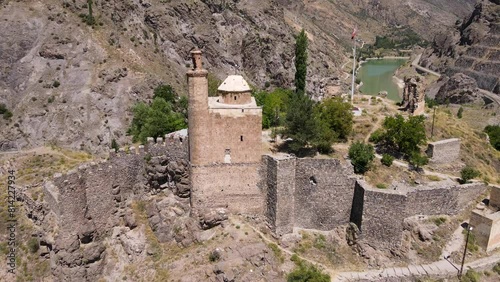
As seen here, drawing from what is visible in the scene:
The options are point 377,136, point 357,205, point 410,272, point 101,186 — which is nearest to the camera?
point 410,272

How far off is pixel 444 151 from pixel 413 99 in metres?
6.97

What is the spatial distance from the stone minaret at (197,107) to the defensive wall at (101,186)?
1.46 m

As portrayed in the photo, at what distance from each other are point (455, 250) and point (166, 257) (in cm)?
1645

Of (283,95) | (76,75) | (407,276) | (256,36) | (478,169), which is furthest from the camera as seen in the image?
(256,36)

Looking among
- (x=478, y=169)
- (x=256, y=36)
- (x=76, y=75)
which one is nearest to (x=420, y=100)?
(x=478, y=169)

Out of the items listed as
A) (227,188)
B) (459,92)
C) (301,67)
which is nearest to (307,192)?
(227,188)

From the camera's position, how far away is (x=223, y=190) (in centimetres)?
2494

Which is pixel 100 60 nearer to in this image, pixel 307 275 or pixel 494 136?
pixel 307 275

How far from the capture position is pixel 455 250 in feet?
81.1

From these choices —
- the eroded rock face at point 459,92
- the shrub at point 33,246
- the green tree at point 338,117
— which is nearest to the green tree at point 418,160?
the green tree at point 338,117

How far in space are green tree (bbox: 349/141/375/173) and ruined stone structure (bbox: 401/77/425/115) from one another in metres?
11.1

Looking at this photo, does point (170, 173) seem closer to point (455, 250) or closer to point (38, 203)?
point (38, 203)

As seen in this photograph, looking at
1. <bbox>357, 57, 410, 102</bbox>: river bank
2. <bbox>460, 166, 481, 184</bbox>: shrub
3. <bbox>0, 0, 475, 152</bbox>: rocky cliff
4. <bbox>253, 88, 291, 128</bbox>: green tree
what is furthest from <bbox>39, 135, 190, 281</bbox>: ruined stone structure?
<bbox>357, 57, 410, 102</bbox>: river bank

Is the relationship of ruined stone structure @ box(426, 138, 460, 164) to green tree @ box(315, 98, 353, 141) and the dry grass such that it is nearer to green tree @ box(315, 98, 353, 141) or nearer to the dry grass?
the dry grass
